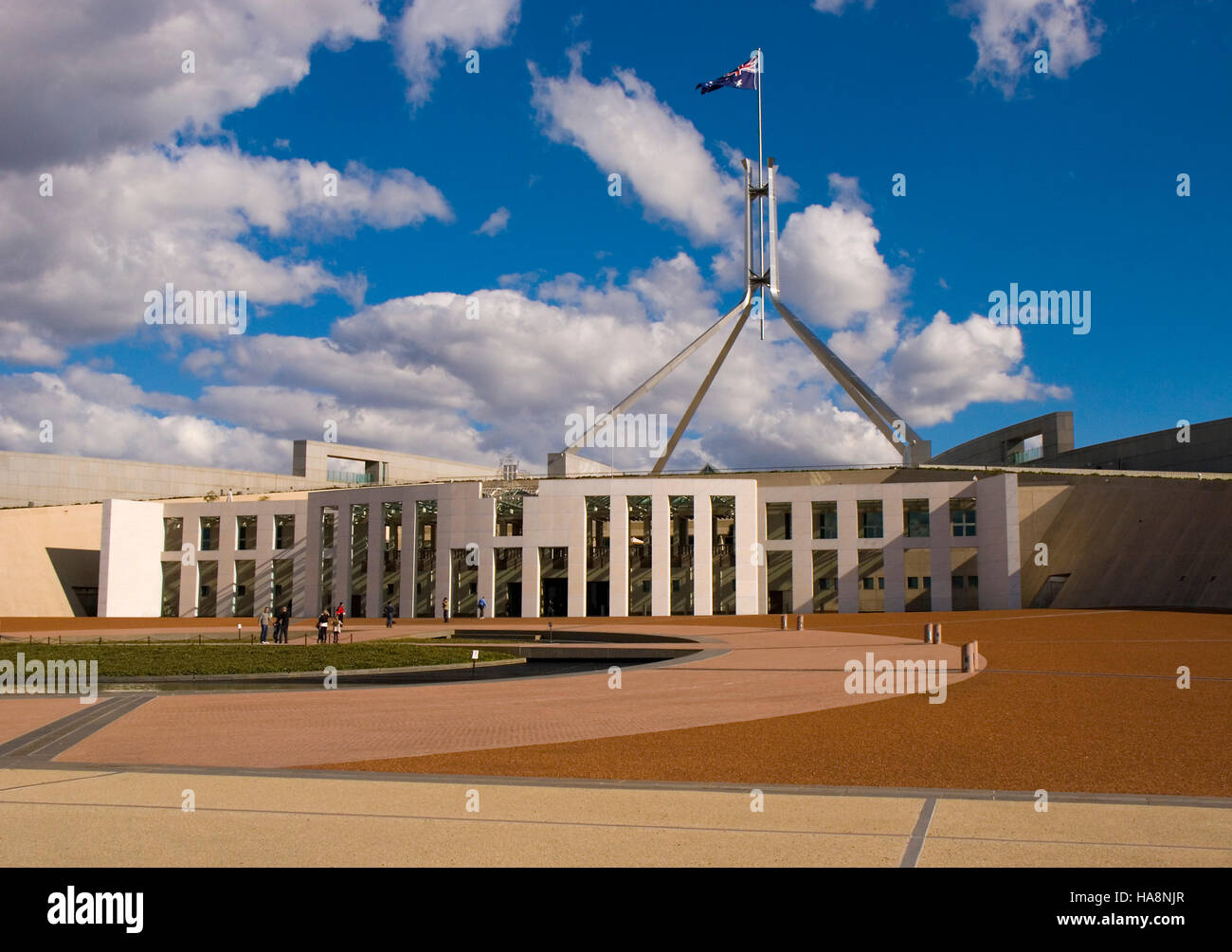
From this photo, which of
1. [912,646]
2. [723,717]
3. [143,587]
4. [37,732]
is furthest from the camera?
[143,587]

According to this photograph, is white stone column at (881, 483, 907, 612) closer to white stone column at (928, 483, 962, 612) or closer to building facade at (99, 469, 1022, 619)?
building facade at (99, 469, 1022, 619)

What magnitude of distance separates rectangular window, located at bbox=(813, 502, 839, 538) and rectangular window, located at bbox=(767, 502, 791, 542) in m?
1.74

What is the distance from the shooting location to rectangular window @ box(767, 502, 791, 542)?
56906mm

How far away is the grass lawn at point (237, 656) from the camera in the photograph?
844 inches

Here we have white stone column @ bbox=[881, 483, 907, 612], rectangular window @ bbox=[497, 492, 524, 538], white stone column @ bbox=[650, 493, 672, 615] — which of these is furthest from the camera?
rectangular window @ bbox=[497, 492, 524, 538]

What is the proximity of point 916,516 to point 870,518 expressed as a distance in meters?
4.71

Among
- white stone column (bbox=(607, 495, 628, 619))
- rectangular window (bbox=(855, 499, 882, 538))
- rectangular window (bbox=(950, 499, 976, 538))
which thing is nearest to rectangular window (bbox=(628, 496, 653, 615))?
white stone column (bbox=(607, 495, 628, 619))

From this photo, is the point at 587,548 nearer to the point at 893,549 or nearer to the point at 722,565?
the point at 722,565

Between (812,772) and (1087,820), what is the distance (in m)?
2.84

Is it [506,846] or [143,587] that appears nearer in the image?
[506,846]
